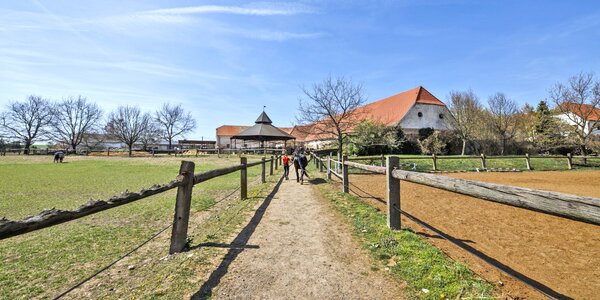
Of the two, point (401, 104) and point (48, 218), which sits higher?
point (401, 104)

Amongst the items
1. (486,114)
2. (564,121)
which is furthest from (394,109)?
(564,121)

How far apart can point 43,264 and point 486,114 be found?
39255 millimetres

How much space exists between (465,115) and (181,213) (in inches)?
1424

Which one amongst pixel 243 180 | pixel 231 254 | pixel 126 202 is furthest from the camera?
pixel 243 180

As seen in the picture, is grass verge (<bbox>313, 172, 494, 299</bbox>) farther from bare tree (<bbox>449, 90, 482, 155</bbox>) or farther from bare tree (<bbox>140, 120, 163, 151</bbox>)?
bare tree (<bbox>140, 120, 163, 151</bbox>)

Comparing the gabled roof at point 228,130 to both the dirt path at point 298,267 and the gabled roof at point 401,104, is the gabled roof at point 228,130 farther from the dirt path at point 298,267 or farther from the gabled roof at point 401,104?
the dirt path at point 298,267

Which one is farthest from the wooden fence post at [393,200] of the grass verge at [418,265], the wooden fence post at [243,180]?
the wooden fence post at [243,180]

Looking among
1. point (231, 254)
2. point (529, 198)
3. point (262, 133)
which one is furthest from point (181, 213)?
point (262, 133)

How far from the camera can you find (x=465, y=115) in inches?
1275

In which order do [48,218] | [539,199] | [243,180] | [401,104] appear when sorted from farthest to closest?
[401,104] → [243,180] → [539,199] → [48,218]

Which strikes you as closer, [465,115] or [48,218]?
[48,218]

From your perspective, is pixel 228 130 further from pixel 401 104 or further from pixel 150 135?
pixel 401 104

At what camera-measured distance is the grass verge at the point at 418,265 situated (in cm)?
259

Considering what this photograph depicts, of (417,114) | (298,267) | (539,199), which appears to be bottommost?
(298,267)
